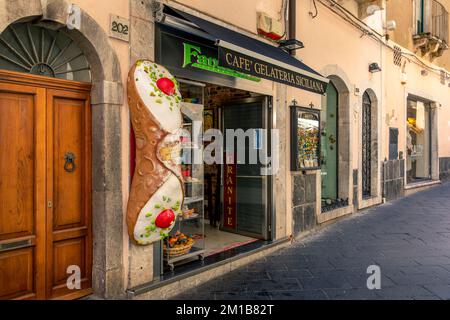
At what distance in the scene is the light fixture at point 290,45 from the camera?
613 centimetres

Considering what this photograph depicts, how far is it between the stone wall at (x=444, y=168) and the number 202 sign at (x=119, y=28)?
48.9 feet

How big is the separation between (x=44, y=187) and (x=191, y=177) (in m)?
2.07

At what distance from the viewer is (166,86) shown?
3.80 meters

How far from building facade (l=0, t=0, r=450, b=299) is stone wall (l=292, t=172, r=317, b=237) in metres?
0.04

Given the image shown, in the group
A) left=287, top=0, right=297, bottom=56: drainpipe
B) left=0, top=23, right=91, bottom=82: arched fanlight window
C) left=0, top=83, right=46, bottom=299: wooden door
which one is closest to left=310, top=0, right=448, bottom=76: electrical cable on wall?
left=287, top=0, right=297, bottom=56: drainpipe

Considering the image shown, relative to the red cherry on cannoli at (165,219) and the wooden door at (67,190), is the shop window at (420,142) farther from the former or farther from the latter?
the wooden door at (67,190)

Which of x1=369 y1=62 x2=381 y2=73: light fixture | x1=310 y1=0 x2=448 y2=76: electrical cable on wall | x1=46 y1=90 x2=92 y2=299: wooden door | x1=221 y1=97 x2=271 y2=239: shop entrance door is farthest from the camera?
x1=369 y1=62 x2=381 y2=73: light fixture

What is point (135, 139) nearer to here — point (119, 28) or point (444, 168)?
point (119, 28)

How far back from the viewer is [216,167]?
692cm

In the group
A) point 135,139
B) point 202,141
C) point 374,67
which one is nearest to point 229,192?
point 202,141

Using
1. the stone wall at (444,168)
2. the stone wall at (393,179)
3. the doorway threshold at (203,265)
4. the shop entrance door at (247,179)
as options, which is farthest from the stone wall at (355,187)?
the stone wall at (444,168)

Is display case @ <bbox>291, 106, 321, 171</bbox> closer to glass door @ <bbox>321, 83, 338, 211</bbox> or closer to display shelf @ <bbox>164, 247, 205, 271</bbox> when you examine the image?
glass door @ <bbox>321, 83, 338, 211</bbox>

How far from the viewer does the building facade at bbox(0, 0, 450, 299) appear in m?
3.19
